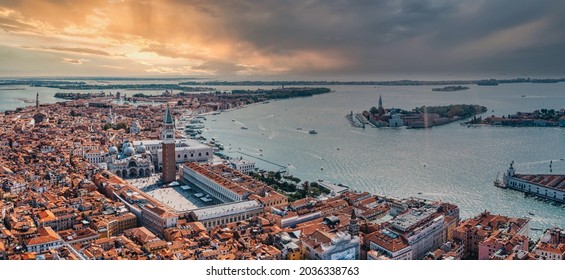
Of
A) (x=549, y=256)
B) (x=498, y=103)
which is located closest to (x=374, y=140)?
(x=549, y=256)

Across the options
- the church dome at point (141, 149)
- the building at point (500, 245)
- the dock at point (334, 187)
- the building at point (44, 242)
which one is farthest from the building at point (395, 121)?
the building at point (44, 242)

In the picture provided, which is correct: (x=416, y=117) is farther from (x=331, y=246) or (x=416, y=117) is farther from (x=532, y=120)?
(x=331, y=246)

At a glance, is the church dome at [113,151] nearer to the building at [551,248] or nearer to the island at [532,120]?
the building at [551,248]

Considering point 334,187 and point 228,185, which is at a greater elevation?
point 228,185

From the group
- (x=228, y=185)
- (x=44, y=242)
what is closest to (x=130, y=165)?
(x=228, y=185)

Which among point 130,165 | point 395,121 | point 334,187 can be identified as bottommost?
point 334,187

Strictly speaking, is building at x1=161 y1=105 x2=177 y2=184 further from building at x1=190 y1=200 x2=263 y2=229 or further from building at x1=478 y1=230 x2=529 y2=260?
building at x1=478 y1=230 x2=529 y2=260
